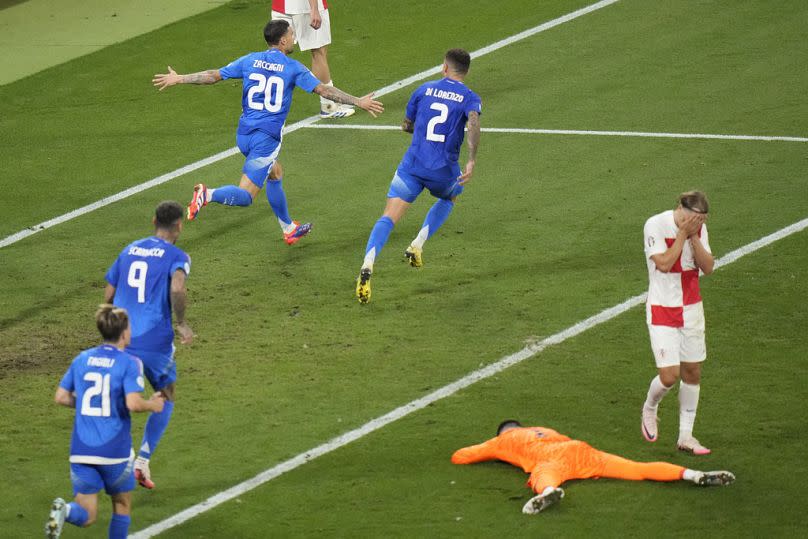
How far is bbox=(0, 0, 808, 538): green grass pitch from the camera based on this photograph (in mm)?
11258

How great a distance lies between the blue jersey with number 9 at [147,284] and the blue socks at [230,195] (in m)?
4.56

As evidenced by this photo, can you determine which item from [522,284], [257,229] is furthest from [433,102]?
[257,229]

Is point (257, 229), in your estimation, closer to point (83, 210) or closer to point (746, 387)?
point (83, 210)

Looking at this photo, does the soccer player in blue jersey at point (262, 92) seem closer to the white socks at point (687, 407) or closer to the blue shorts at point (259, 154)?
the blue shorts at point (259, 154)

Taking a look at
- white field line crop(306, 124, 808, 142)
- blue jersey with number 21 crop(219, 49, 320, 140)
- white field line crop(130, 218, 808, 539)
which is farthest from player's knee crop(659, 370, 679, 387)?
white field line crop(306, 124, 808, 142)

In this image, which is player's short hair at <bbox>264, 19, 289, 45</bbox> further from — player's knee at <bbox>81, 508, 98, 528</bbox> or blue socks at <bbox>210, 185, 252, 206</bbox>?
player's knee at <bbox>81, 508, 98, 528</bbox>

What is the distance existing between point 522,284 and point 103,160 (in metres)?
6.69

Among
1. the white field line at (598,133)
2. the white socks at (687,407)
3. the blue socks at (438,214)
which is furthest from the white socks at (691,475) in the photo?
the white field line at (598,133)

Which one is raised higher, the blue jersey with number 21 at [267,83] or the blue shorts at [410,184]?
the blue jersey with number 21 at [267,83]

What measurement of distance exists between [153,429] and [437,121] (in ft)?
16.2

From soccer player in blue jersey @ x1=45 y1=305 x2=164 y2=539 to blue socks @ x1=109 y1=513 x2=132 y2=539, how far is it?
6.6 inches

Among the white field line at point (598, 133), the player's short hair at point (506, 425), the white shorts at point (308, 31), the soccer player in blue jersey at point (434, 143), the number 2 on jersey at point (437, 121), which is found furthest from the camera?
the white shorts at point (308, 31)

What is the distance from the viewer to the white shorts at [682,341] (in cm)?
1141

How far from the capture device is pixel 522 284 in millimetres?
15344
